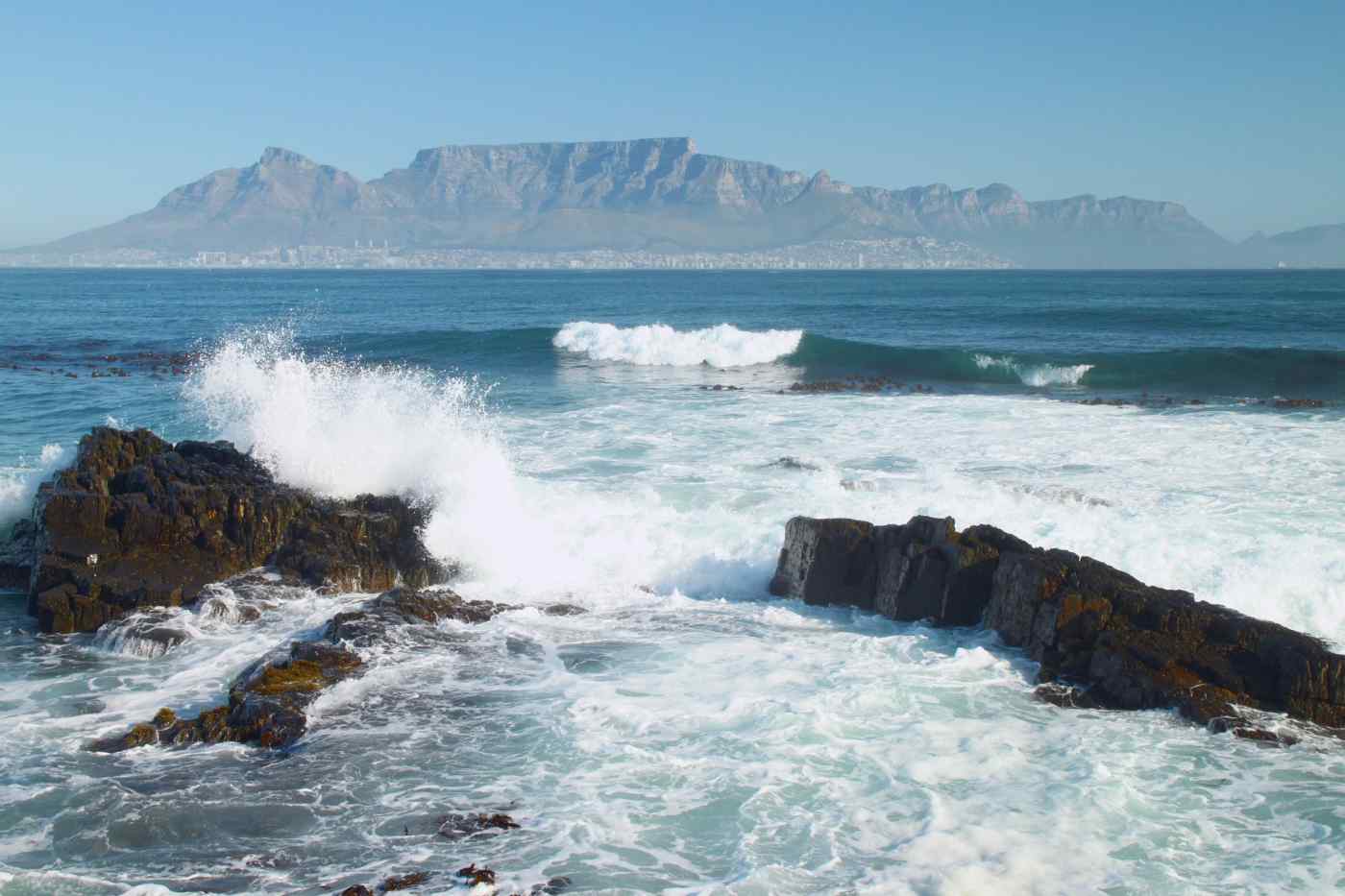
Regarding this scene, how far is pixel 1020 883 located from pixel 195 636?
8.59m

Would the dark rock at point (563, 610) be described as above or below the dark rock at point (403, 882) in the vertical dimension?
above

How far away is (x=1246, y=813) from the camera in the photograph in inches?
305

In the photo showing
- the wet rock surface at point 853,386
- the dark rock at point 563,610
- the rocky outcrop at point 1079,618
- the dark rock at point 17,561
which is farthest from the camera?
the wet rock surface at point 853,386

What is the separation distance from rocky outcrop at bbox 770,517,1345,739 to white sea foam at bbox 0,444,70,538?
33.9ft

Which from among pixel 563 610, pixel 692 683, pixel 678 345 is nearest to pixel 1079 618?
pixel 692 683

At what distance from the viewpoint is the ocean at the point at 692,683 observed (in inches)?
285

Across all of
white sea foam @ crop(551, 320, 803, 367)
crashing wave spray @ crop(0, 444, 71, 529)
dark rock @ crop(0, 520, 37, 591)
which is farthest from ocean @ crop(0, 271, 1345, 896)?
white sea foam @ crop(551, 320, 803, 367)

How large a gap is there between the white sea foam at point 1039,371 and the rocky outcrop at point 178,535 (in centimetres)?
2469

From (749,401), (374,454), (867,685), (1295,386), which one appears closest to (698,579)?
(867,685)

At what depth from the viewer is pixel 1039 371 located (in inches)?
1405

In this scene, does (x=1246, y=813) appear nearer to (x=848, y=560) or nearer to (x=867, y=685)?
(x=867, y=685)

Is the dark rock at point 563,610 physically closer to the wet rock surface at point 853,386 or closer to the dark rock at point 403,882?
the dark rock at point 403,882

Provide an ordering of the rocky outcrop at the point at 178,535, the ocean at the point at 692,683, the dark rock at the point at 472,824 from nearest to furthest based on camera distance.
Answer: the ocean at the point at 692,683, the dark rock at the point at 472,824, the rocky outcrop at the point at 178,535

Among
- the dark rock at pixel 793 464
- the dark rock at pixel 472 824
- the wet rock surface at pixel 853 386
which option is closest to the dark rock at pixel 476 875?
the dark rock at pixel 472 824
